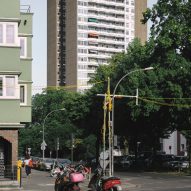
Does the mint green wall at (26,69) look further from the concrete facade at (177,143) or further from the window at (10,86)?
the concrete facade at (177,143)

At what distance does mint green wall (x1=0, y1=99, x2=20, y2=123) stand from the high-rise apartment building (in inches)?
5104

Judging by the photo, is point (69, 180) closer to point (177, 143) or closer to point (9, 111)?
point (9, 111)

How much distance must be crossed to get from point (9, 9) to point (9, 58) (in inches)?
108

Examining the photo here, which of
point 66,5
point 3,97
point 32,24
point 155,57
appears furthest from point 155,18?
point 66,5

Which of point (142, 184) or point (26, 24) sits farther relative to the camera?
point (26, 24)

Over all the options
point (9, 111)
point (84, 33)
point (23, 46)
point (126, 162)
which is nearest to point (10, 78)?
point (9, 111)

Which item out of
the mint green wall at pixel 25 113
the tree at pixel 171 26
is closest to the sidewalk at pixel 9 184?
the mint green wall at pixel 25 113

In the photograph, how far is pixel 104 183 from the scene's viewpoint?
21.3 m

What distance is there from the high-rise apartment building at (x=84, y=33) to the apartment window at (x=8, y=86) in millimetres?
129717

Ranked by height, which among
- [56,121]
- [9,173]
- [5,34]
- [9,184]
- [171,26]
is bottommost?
[9,184]

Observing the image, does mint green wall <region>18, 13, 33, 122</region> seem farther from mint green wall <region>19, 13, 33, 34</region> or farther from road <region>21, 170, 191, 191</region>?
road <region>21, 170, 191, 191</region>

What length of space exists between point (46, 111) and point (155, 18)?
6998cm

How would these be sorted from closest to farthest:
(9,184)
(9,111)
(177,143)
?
(9,184)
(9,111)
(177,143)

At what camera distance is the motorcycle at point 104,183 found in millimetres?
21000
